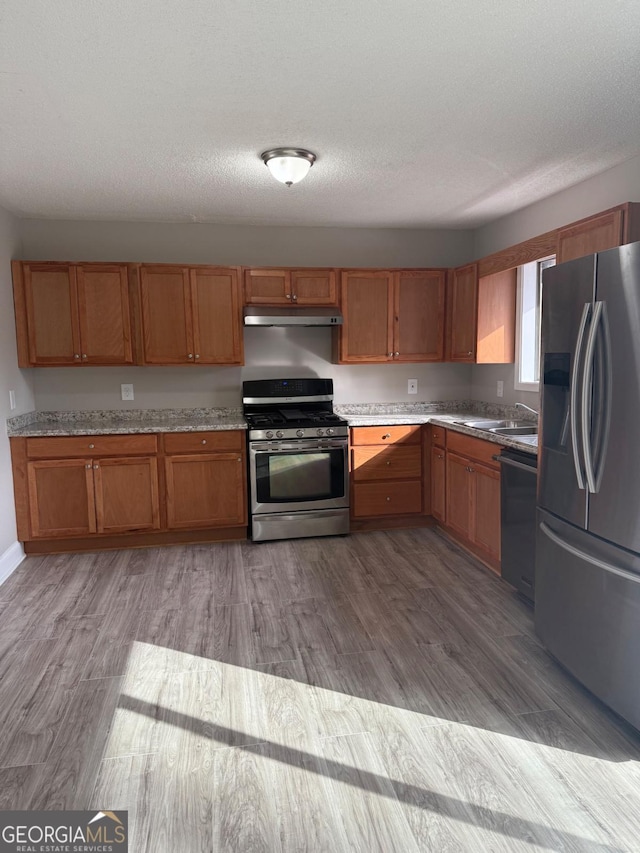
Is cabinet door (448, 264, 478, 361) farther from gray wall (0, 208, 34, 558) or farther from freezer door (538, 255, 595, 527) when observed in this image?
gray wall (0, 208, 34, 558)

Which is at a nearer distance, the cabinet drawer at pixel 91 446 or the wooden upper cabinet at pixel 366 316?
the cabinet drawer at pixel 91 446

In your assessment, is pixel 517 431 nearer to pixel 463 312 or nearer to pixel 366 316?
pixel 463 312

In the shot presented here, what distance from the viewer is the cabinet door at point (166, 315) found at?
13.5ft

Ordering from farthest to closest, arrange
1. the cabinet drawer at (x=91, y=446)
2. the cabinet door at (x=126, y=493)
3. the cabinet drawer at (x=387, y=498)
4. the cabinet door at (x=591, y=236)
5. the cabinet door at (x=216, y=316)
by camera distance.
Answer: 1. the cabinet drawer at (x=387, y=498)
2. the cabinet door at (x=216, y=316)
3. the cabinet door at (x=126, y=493)
4. the cabinet drawer at (x=91, y=446)
5. the cabinet door at (x=591, y=236)

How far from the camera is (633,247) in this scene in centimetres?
195

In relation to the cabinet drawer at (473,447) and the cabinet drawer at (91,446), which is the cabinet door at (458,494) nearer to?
the cabinet drawer at (473,447)

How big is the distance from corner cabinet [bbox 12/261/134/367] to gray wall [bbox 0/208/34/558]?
9 cm

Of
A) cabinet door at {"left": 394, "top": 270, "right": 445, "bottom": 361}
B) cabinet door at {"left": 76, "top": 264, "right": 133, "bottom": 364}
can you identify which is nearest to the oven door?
cabinet door at {"left": 394, "top": 270, "right": 445, "bottom": 361}

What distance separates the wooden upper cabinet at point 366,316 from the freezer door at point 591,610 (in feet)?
7.34

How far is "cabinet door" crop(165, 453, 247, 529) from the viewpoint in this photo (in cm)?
406

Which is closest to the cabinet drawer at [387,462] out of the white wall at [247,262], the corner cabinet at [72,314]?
the white wall at [247,262]

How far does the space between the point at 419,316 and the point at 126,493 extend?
266cm

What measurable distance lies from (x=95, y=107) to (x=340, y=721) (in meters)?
2.69

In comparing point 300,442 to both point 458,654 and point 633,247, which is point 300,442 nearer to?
point 458,654
